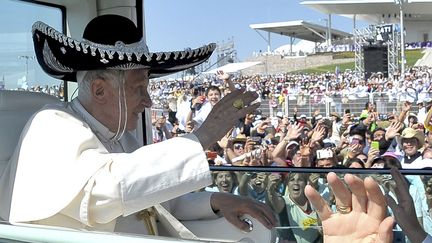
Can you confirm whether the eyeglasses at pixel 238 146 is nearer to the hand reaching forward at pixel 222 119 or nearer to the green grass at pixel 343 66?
the hand reaching forward at pixel 222 119

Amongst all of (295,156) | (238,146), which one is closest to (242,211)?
(295,156)

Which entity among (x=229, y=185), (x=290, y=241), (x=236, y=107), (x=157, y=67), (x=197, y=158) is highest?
(x=157, y=67)

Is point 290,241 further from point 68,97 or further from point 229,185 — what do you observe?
point 68,97

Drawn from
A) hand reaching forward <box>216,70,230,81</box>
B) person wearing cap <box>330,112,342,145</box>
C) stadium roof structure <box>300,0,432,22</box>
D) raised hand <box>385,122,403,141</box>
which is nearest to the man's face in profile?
hand reaching forward <box>216,70,230,81</box>

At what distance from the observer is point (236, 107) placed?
69.2 inches

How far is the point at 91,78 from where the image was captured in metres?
1.96

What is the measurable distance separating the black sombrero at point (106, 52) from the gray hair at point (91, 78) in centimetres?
2

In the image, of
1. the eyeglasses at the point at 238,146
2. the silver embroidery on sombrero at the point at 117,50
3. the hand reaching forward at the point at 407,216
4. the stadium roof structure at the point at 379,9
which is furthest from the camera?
the stadium roof structure at the point at 379,9

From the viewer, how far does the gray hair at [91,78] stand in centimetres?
194

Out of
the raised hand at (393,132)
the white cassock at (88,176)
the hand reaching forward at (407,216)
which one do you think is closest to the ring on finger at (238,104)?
the white cassock at (88,176)

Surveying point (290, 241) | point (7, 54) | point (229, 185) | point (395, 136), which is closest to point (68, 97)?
point (7, 54)

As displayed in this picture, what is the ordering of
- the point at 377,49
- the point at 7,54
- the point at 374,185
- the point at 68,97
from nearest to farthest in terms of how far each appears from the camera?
the point at 374,185
the point at 7,54
the point at 68,97
the point at 377,49

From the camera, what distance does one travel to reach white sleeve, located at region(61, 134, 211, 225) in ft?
5.42

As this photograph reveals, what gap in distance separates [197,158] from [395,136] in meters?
4.26
